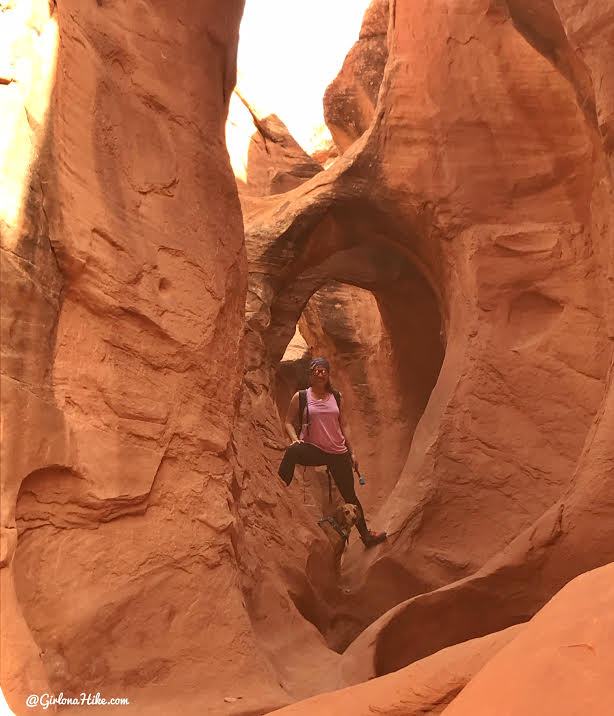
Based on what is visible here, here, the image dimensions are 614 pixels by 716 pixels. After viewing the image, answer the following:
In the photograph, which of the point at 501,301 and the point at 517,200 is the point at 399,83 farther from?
the point at 501,301

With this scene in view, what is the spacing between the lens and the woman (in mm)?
5680

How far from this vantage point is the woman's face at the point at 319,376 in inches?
220

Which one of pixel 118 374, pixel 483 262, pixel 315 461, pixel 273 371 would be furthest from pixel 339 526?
pixel 118 374

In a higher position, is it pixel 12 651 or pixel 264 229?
pixel 264 229

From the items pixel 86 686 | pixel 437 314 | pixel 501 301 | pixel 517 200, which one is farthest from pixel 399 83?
pixel 86 686

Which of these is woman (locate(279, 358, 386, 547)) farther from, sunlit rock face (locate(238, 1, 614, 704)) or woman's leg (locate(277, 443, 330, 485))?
sunlit rock face (locate(238, 1, 614, 704))

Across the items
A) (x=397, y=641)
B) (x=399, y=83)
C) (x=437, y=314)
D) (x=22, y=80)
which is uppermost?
(x=399, y=83)

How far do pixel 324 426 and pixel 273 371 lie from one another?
1.88 meters

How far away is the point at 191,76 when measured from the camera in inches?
170

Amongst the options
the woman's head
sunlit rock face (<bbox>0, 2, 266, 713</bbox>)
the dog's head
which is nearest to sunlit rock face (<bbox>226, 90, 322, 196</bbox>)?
the woman's head

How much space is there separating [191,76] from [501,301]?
317 centimetres

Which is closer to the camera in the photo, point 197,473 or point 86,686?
point 86,686

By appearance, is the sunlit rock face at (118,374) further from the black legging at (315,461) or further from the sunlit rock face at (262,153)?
the sunlit rock face at (262,153)

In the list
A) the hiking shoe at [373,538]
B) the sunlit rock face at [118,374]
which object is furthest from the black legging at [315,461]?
the sunlit rock face at [118,374]
